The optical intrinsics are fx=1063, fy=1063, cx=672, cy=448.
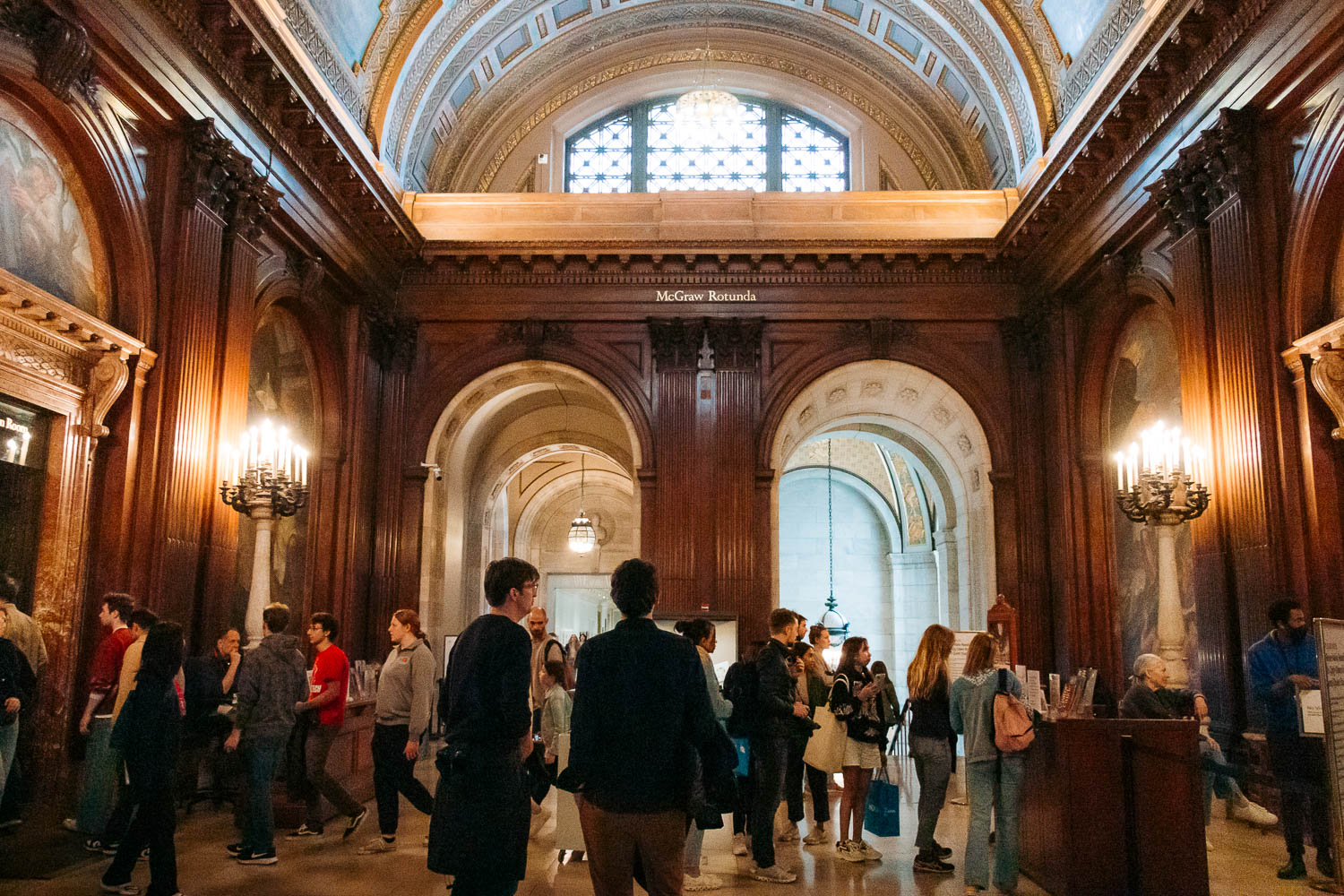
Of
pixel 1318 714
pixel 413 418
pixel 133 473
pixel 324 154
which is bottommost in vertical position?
pixel 1318 714

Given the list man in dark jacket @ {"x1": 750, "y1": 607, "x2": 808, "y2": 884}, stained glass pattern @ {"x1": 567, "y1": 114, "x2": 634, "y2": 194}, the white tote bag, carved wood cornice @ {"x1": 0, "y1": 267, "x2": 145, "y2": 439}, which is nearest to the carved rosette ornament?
the white tote bag

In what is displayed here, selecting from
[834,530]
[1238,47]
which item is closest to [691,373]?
[1238,47]

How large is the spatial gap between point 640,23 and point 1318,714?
14.1 metres

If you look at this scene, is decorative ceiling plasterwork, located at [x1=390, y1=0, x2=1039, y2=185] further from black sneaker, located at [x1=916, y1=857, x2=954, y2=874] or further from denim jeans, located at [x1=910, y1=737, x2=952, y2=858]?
black sneaker, located at [x1=916, y1=857, x2=954, y2=874]

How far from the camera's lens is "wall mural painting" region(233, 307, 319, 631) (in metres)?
11.9

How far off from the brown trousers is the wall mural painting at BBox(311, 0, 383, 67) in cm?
1048

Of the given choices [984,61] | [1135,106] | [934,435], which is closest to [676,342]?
[934,435]

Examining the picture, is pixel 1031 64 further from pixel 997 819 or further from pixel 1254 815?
pixel 997 819

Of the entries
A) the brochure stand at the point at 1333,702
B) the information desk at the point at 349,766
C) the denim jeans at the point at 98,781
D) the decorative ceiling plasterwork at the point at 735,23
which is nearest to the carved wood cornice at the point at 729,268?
the decorative ceiling plasterwork at the point at 735,23

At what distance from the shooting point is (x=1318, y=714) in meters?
6.66

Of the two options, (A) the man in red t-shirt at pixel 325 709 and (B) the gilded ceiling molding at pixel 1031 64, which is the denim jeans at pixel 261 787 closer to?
(A) the man in red t-shirt at pixel 325 709

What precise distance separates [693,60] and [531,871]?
13856 millimetres

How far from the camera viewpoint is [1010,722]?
6.54 m

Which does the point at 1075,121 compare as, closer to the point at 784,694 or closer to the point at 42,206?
the point at 784,694
